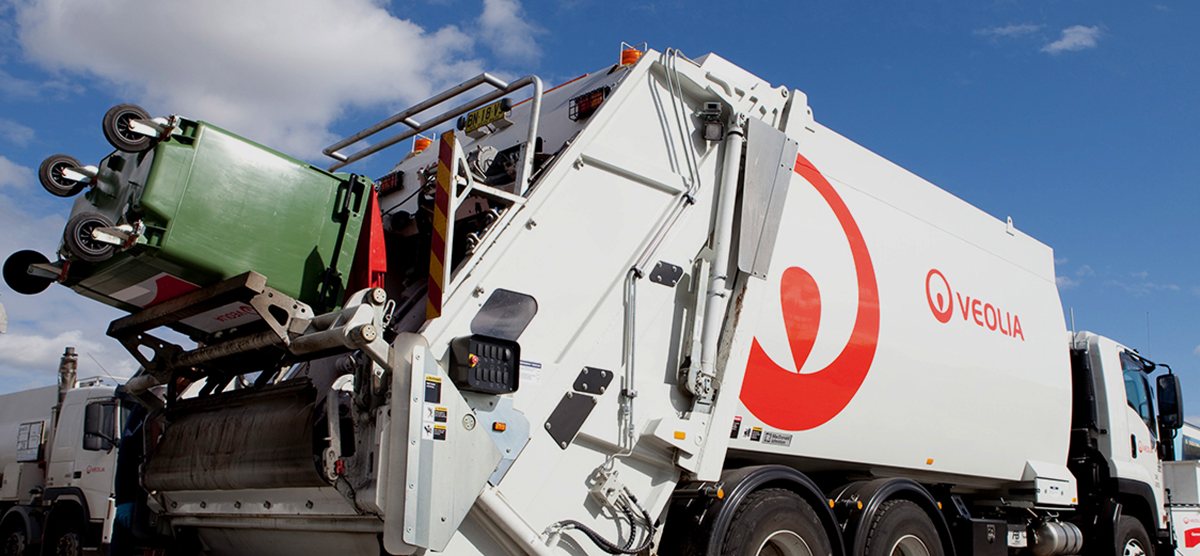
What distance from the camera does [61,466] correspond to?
10594 mm

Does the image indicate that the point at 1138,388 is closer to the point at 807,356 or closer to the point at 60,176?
the point at 807,356

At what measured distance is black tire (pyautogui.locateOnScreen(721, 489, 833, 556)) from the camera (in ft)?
13.6

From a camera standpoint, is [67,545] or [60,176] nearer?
[60,176]

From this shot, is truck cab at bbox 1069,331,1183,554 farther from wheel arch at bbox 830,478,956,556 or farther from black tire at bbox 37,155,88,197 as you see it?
black tire at bbox 37,155,88,197

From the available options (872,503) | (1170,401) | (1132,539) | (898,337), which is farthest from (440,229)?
(1170,401)

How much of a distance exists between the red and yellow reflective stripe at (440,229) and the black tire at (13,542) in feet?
31.1

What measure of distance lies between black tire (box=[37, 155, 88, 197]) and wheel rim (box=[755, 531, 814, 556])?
3.52m

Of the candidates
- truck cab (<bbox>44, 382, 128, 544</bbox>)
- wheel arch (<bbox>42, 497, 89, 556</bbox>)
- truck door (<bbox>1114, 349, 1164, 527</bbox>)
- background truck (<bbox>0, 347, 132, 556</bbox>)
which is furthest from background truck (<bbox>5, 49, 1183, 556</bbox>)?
wheel arch (<bbox>42, 497, 89, 556</bbox>)

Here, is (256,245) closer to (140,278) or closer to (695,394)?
(140,278)

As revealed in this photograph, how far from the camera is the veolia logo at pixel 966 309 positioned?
5.91 m

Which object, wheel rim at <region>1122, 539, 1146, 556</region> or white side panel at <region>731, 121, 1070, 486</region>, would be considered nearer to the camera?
white side panel at <region>731, 121, 1070, 486</region>

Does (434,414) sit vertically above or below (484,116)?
below

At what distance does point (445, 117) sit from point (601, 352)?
191 cm

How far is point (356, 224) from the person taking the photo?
12.9 ft
